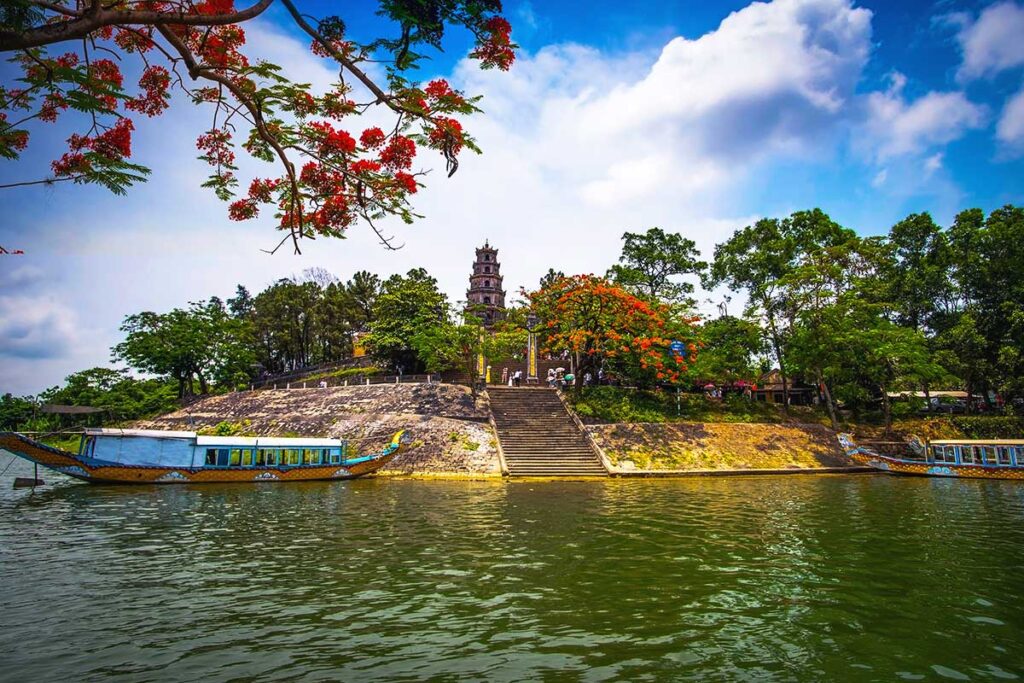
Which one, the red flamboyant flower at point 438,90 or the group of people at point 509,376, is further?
the group of people at point 509,376

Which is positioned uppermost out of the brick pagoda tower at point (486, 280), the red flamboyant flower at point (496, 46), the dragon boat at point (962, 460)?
the brick pagoda tower at point (486, 280)

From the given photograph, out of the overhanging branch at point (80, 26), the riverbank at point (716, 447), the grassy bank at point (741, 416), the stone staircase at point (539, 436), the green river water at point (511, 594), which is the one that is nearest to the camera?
the overhanging branch at point (80, 26)

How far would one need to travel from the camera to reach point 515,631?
702 centimetres

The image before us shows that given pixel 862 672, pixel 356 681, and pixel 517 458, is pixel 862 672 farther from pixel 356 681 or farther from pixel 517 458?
pixel 517 458

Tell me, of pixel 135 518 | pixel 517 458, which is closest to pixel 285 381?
pixel 517 458

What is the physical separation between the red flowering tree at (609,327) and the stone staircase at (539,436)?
349cm

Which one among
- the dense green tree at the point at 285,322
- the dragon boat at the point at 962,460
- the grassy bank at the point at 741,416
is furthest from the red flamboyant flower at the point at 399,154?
the dense green tree at the point at 285,322

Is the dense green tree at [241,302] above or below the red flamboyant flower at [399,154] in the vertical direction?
above

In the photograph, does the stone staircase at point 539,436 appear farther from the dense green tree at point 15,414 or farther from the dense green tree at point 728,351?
the dense green tree at point 15,414

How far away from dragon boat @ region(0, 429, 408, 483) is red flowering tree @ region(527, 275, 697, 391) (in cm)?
1453

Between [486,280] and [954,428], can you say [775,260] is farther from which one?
[486,280]

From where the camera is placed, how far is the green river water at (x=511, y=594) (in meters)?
6.03

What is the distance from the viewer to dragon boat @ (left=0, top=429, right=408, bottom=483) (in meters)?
22.8

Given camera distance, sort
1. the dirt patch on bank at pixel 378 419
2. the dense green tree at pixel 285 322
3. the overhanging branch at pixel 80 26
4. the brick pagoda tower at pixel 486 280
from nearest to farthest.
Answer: the overhanging branch at pixel 80 26, the dirt patch on bank at pixel 378 419, the dense green tree at pixel 285 322, the brick pagoda tower at pixel 486 280
